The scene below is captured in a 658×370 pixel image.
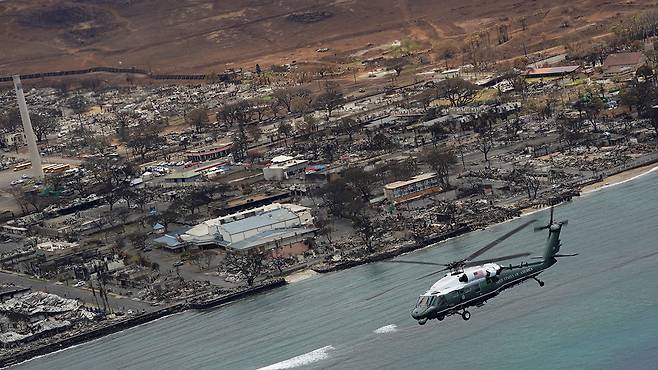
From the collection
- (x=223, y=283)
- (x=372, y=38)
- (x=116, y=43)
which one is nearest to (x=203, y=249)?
(x=223, y=283)

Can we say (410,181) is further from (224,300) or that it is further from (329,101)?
(329,101)

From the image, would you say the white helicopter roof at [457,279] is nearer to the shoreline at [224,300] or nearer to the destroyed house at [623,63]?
the shoreline at [224,300]

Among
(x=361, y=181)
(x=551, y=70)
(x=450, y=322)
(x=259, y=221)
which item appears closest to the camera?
(x=450, y=322)

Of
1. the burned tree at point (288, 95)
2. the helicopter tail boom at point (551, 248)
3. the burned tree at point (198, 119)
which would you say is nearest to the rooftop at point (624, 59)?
the burned tree at point (288, 95)

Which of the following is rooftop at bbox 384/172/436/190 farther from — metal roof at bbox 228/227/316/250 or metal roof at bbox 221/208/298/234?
Result: metal roof at bbox 228/227/316/250

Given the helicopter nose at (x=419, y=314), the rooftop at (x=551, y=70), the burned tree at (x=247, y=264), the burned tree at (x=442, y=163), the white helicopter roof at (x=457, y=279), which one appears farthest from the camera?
the rooftop at (x=551, y=70)

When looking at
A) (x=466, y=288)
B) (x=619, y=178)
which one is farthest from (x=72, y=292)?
(x=466, y=288)
